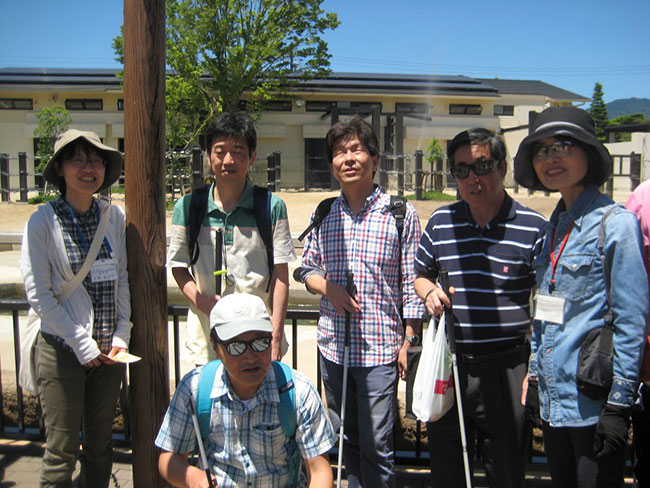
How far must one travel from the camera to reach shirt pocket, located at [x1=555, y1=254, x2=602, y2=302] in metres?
2.26

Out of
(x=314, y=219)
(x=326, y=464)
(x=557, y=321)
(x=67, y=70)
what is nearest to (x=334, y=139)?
(x=314, y=219)

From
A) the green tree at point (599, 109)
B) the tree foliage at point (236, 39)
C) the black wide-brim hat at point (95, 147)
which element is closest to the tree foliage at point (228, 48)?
the tree foliage at point (236, 39)

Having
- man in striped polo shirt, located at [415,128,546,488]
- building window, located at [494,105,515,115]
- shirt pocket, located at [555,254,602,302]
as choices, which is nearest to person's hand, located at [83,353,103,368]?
man in striped polo shirt, located at [415,128,546,488]

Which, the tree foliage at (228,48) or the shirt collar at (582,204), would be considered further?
the tree foliage at (228,48)

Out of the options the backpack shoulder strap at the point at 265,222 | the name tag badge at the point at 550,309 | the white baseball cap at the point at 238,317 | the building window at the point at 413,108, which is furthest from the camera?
the building window at the point at 413,108

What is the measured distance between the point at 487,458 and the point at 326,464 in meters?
0.95

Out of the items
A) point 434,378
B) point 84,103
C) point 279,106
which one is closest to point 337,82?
point 279,106

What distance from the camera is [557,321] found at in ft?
7.64

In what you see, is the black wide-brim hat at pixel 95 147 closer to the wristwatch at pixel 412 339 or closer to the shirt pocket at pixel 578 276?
the wristwatch at pixel 412 339

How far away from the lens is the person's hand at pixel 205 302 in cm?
293

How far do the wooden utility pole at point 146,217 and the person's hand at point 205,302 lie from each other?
224mm

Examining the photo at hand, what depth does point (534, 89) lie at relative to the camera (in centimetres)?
4766

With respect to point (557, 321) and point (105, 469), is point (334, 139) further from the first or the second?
point (105, 469)

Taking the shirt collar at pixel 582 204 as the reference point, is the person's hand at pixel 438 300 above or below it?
below
